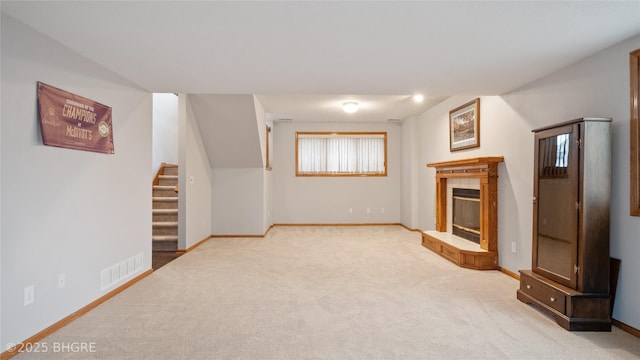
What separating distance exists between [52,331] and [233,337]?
56.8 inches

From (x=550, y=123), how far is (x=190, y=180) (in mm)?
5094

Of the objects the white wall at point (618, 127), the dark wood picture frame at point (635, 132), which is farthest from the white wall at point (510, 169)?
the dark wood picture frame at point (635, 132)

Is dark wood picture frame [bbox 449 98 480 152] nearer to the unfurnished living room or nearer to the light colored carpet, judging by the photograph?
the unfurnished living room

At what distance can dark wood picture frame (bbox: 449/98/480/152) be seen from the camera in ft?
15.3

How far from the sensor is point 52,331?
249cm

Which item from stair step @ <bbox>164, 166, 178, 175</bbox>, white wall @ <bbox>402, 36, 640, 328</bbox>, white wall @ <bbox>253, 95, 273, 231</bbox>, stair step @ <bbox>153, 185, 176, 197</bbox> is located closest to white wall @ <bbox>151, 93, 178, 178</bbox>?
stair step @ <bbox>164, 166, 178, 175</bbox>

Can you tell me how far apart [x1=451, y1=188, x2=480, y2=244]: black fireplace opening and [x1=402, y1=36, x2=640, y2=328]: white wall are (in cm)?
49

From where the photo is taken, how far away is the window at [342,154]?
8.08 meters

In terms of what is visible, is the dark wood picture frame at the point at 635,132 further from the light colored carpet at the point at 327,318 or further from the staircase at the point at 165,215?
the staircase at the point at 165,215

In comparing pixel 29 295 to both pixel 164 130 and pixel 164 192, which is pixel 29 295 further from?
pixel 164 130

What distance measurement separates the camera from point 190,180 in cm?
541

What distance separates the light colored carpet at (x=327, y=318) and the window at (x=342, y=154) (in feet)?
12.6

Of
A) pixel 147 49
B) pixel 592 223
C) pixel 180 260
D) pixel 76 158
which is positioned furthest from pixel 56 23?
pixel 592 223

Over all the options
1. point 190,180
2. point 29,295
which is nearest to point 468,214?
point 190,180
